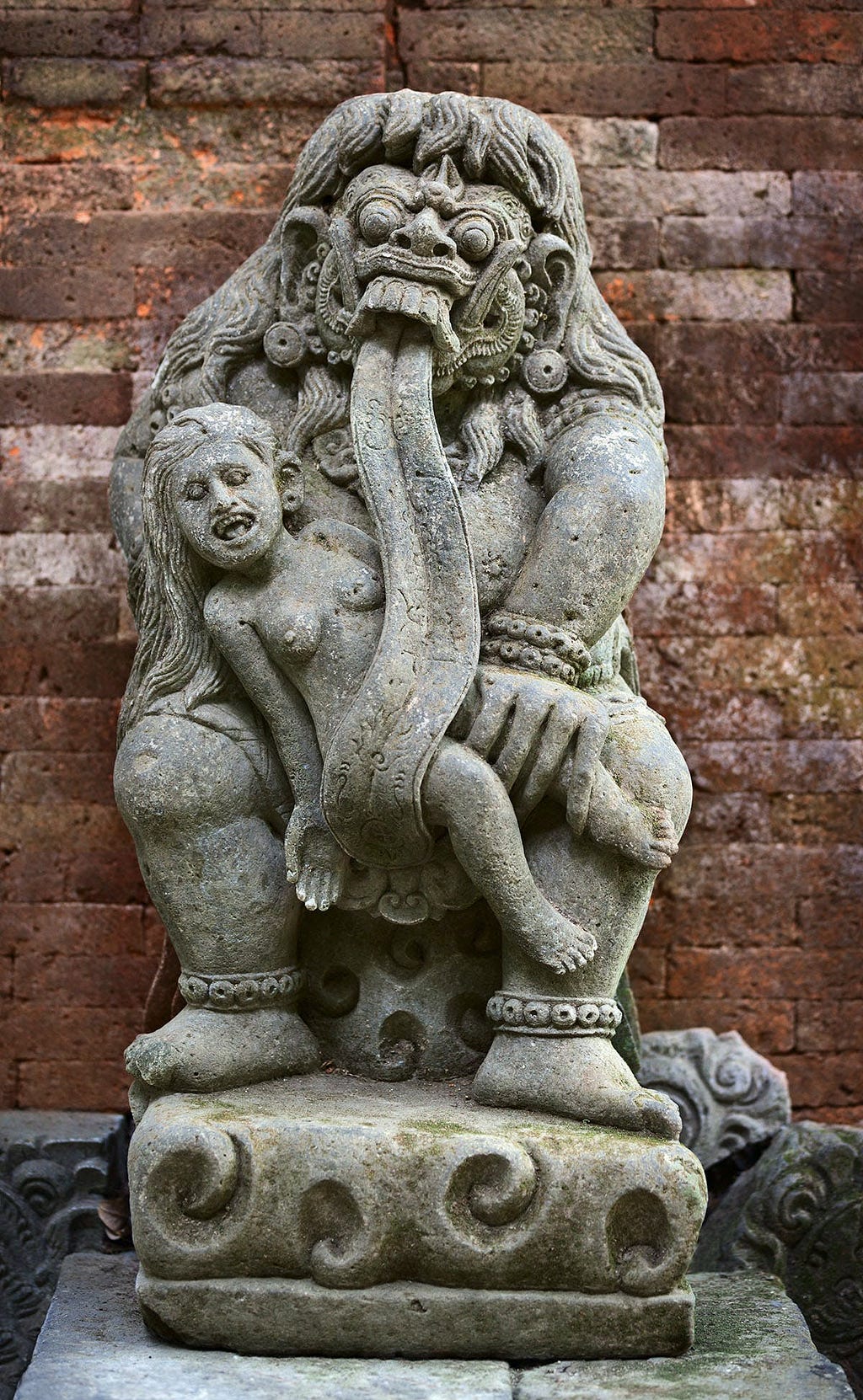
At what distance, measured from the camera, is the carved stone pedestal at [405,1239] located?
2.98 metres

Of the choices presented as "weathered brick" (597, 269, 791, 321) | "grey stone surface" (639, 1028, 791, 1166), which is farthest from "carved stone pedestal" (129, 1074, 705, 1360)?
"weathered brick" (597, 269, 791, 321)

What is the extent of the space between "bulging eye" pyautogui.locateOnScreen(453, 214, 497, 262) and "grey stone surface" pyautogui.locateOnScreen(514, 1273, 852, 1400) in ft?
6.77

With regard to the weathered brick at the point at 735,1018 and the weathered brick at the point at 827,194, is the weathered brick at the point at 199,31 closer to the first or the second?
the weathered brick at the point at 827,194

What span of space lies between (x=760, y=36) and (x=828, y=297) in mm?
742

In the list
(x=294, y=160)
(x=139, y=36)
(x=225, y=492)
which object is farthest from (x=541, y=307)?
(x=139, y=36)

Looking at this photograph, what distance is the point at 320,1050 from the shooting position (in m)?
3.44

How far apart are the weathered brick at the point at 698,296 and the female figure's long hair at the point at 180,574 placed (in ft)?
5.69

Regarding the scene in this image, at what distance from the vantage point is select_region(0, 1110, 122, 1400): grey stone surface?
407 centimetres

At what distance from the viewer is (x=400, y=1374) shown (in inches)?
114

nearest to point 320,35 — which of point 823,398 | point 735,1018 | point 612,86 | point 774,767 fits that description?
point 612,86

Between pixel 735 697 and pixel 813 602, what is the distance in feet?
1.12

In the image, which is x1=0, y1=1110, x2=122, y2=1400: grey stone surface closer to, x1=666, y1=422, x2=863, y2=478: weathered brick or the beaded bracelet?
the beaded bracelet

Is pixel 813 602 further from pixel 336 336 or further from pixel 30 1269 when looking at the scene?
pixel 30 1269

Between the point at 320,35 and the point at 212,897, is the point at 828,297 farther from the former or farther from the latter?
the point at 212,897
